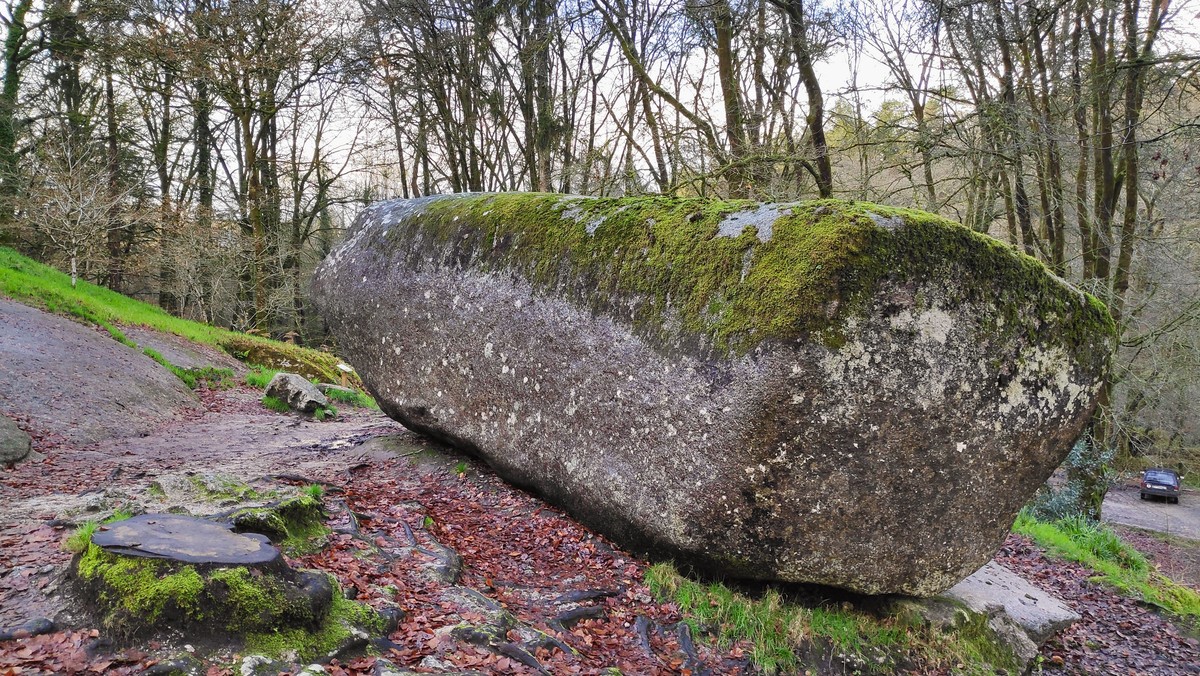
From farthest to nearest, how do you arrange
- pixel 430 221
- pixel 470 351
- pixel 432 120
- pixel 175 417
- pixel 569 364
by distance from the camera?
pixel 432 120 < pixel 175 417 < pixel 430 221 < pixel 470 351 < pixel 569 364

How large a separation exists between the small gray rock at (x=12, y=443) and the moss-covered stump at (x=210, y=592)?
378 centimetres

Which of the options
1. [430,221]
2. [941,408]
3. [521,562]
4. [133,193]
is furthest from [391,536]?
[133,193]

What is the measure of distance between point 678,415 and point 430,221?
3745mm


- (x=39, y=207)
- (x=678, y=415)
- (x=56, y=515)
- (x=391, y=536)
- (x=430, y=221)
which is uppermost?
(x=39, y=207)

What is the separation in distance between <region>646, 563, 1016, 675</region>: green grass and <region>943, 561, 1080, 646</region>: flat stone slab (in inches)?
10.8

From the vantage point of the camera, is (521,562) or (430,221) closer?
(521,562)

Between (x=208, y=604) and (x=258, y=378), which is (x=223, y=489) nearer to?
(x=208, y=604)

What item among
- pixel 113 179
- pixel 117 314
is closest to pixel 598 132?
pixel 117 314

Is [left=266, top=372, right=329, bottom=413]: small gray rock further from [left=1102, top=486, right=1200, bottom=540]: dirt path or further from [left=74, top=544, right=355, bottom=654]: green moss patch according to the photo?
[left=1102, top=486, right=1200, bottom=540]: dirt path

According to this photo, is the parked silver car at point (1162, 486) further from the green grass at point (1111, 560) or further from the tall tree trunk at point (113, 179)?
the tall tree trunk at point (113, 179)

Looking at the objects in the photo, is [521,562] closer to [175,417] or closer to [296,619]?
[296,619]

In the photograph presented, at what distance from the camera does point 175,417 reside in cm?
909

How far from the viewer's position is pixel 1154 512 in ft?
55.0

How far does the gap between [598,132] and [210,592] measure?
14.2 m
